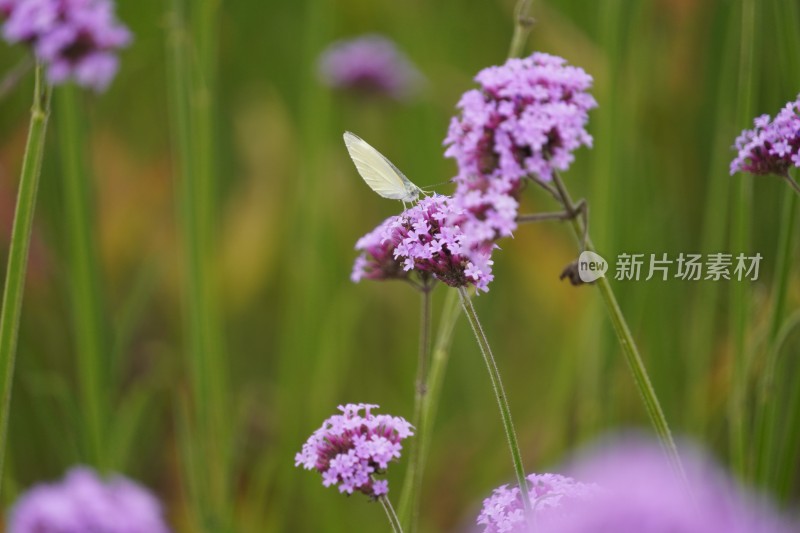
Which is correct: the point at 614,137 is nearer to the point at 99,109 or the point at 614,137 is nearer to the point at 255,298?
the point at 255,298

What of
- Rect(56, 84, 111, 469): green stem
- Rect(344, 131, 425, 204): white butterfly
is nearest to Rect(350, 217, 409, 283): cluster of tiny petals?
Rect(344, 131, 425, 204): white butterfly

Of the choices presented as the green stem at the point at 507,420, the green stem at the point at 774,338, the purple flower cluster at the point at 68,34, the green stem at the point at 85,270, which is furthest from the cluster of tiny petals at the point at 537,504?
the green stem at the point at 85,270

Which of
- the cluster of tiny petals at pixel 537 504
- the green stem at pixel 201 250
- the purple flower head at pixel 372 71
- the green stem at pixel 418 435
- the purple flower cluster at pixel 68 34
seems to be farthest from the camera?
the purple flower head at pixel 372 71

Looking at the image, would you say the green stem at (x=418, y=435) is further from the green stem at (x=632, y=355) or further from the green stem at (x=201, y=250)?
the green stem at (x=201, y=250)

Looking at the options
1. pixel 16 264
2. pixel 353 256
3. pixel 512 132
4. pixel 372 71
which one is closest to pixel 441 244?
pixel 512 132

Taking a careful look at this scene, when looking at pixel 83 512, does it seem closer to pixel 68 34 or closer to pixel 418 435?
pixel 418 435

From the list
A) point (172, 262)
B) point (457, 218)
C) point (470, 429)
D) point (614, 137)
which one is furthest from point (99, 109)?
point (457, 218)
